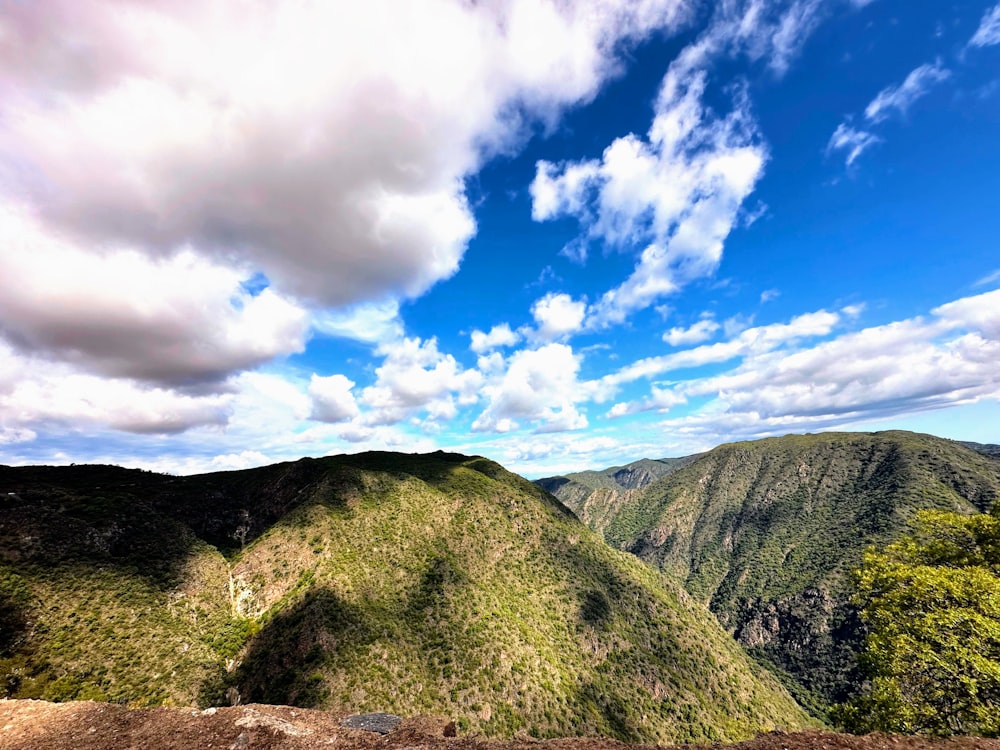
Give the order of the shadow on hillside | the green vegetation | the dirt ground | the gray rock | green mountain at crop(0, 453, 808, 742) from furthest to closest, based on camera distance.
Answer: the shadow on hillside → green mountain at crop(0, 453, 808, 742) → the green vegetation → the gray rock → the dirt ground

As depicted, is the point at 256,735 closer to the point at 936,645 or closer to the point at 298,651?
the point at 936,645

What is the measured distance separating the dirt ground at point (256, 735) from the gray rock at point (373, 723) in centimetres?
42

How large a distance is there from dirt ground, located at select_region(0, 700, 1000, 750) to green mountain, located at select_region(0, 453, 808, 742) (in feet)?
130

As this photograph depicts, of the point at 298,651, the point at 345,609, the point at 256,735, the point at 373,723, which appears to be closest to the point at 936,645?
the point at 373,723

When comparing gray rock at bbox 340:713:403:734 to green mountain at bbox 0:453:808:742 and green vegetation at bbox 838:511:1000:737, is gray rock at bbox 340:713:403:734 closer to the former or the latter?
green vegetation at bbox 838:511:1000:737

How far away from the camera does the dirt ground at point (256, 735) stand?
11523 millimetres

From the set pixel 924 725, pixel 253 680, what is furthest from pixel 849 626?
pixel 253 680

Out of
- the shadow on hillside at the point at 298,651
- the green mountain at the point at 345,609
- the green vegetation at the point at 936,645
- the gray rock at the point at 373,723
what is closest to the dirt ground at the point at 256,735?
the gray rock at the point at 373,723

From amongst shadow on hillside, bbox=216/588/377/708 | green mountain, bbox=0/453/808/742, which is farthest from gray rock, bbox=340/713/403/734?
shadow on hillside, bbox=216/588/377/708

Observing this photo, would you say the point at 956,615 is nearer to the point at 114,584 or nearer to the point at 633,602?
the point at 114,584

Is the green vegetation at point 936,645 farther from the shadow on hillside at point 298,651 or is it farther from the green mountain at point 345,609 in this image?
the shadow on hillside at point 298,651

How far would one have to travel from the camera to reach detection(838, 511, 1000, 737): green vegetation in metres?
16.8

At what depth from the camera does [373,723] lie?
46.4ft

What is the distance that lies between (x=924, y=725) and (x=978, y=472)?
27551 centimetres
